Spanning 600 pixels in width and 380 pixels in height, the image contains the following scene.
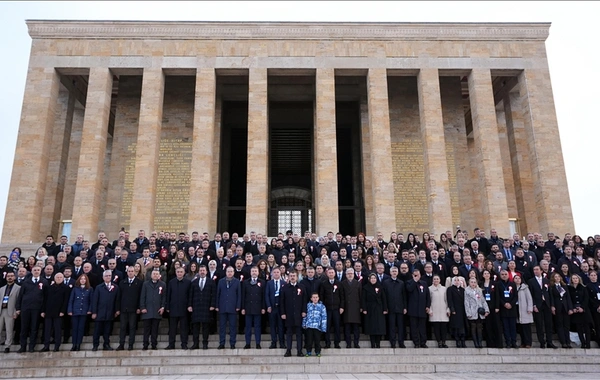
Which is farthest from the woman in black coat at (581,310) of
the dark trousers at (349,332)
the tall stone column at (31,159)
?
the tall stone column at (31,159)

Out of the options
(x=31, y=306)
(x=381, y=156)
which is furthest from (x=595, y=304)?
(x=31, y=306)

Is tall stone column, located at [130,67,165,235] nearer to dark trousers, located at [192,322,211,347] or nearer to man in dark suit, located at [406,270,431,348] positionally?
dark trousers, located at [192,322,211,347]

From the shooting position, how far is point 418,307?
9.71m

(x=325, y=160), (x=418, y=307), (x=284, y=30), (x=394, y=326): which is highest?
(x=284, y=30)

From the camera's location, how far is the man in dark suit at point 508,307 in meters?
9.72

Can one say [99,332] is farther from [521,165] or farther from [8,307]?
[521,165]

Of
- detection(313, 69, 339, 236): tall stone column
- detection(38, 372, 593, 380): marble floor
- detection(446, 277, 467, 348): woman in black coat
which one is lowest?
Result: detection(38, 372, 593, 380): marble floor

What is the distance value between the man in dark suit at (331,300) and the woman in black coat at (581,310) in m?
4.84

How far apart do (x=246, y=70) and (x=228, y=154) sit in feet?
18.4

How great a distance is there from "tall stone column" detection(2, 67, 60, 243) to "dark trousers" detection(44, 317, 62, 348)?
10.3 m

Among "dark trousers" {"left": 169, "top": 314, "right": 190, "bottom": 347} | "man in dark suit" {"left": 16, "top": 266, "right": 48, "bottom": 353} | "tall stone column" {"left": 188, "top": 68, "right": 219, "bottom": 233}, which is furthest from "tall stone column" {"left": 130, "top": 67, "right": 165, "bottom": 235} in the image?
"dark trousers" {"left": 169, "top": 314, "right": 190, "bottom": 347}

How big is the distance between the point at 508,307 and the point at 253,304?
506 centimetres

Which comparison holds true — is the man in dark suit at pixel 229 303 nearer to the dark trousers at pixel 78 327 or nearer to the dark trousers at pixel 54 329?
the dark trousers at pixel 78 327

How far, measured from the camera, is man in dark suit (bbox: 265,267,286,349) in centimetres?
953
